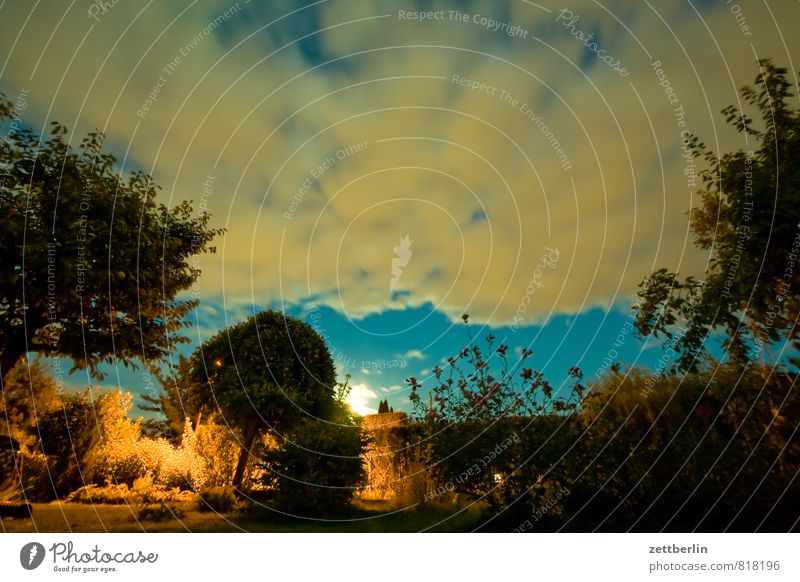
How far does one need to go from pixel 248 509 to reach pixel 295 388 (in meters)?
5.79

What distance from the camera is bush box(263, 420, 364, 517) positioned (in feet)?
34.7

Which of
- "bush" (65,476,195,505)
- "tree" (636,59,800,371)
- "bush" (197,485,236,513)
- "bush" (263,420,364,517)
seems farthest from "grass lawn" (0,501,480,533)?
"tree" (636,59,800,371)

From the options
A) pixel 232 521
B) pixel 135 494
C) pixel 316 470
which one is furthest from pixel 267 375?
pixel 232 521

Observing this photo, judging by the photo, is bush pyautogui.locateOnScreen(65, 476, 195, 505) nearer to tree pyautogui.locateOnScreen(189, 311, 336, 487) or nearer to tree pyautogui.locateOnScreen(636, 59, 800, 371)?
tree pyautogui.locateOnScreen(189, 311, 336, 487)

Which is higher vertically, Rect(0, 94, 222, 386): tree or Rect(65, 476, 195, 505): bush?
Rect(0, 94, 222, 386): tree

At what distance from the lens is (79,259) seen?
8445mm

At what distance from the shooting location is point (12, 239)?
809cm

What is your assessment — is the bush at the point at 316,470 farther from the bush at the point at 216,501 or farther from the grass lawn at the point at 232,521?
the bush at the point at 216,501

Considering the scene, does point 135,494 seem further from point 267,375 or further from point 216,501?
point 267,375

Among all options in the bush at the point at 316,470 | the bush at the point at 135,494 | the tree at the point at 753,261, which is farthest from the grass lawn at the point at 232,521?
the tree at the point at 753,261

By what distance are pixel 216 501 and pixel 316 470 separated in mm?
2931

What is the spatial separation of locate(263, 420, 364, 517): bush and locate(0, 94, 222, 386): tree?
4.30m
